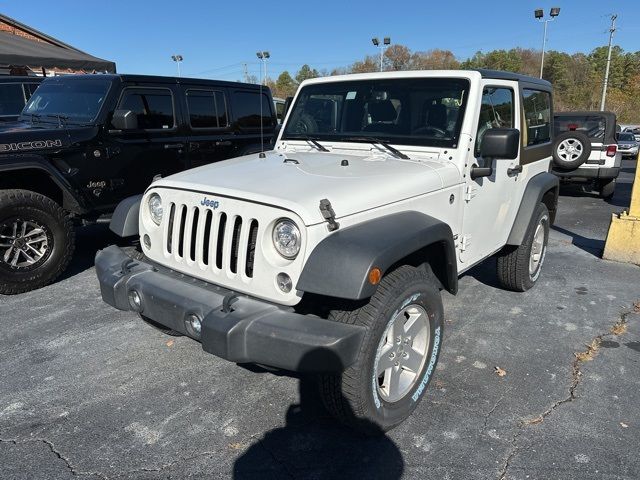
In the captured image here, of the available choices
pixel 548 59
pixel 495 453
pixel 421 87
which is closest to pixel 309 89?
pixel 421 87

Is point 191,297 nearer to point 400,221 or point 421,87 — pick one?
point 400,221

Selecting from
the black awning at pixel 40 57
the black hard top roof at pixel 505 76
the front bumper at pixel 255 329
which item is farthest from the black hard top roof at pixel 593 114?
the black awning at pixel 40 57

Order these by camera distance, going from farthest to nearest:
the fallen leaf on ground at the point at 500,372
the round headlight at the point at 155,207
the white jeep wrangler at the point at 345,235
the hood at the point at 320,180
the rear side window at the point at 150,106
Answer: the rear side window at the point at 150,106, the fallen leaf on ground at the point at 500,372, the round headlight at the point at 155,207, the hood at the point at 320,180, the white jeep wrangler at the point at 345,235

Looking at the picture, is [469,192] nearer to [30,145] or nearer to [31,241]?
[31,241]

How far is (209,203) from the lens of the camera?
274 cm

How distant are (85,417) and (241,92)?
5.51 metres

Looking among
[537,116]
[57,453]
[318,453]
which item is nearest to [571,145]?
[537,116]

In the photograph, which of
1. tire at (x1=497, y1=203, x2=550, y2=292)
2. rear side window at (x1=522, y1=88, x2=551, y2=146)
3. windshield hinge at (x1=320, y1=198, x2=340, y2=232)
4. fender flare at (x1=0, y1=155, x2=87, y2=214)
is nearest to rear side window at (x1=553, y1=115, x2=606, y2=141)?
rear side window at (x1=522, y1=88, x2=551, y2=146)

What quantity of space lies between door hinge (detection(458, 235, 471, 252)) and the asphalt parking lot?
0.79m

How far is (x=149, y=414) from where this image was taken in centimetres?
295

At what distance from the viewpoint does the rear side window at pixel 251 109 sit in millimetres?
7297

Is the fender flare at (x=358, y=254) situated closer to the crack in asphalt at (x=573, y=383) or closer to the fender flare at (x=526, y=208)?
the crack in asphalt at (x=573, y=383)

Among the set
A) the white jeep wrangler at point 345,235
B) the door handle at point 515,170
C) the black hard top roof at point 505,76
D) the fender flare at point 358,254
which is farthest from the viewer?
the door handle at point 515,170

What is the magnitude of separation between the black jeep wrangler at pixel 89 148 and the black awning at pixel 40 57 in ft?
20.7
